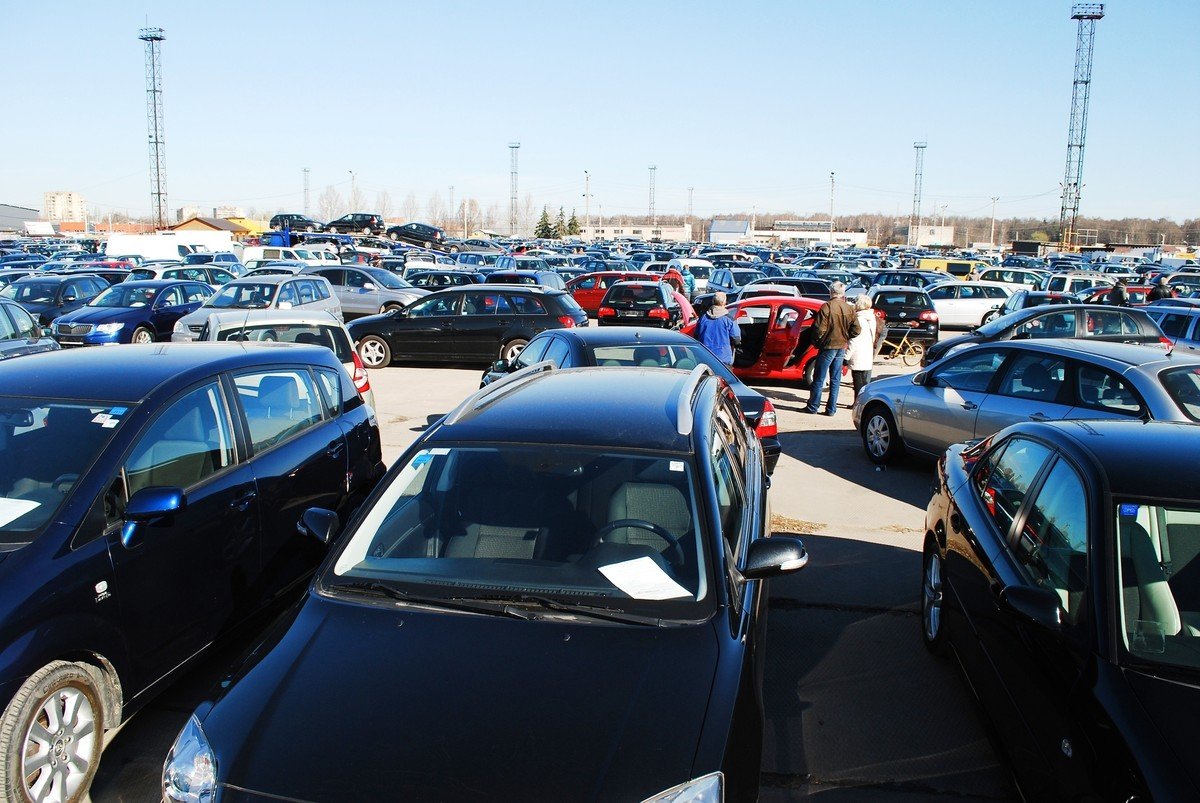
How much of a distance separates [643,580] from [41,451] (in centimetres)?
288

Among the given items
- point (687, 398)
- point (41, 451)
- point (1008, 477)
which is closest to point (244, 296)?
point (41, 451)

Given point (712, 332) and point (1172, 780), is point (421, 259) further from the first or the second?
point (1172, 780)

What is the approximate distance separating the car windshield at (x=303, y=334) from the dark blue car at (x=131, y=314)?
7.64 metres

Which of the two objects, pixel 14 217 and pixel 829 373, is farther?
pixel 14 217

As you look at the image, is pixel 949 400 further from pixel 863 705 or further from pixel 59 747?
A: pixel 59 747

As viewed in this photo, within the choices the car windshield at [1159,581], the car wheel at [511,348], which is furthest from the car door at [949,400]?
the car wheel at [511,348]

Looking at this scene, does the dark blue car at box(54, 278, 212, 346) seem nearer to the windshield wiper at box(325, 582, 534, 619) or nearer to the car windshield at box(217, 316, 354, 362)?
the car windshield at box(217, 316, 354, 362)

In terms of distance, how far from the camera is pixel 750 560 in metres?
3.45

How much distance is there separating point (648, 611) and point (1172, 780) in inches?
63.0

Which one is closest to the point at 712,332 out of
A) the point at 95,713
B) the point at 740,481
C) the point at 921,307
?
the point at 740,481

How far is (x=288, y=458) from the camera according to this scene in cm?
513

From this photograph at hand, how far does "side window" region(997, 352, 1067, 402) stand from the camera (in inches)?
306

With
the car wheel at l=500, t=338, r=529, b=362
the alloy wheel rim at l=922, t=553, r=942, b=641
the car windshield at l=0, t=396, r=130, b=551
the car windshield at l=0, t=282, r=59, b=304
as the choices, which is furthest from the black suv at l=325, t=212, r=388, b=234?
the alloy wheel rim at l=922, t=553, r=942, b=641

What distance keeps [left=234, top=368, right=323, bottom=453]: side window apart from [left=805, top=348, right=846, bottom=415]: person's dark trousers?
26.4ft
